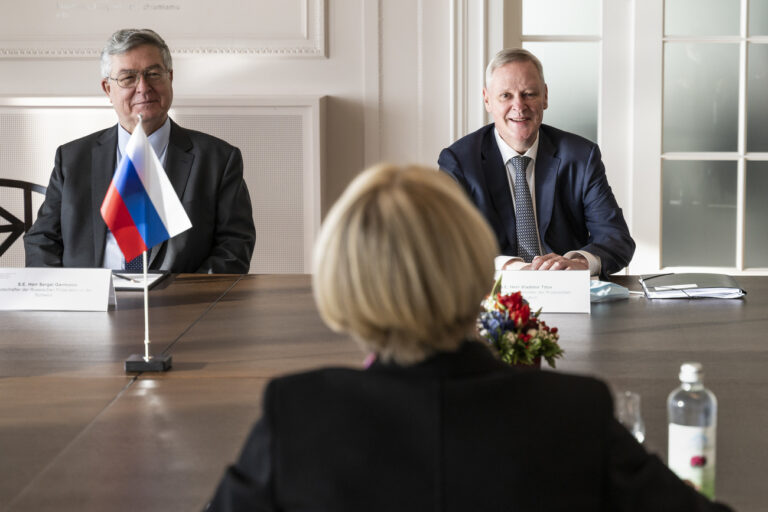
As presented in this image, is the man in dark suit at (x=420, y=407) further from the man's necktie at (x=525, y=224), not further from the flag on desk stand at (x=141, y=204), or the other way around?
the man's necktie at (x=525, y=224)

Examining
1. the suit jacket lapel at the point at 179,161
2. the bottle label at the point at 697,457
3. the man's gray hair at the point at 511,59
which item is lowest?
the bottle label at the point at 697,457

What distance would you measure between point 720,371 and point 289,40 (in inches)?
132

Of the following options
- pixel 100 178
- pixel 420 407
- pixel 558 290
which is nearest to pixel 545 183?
pixel 558 290

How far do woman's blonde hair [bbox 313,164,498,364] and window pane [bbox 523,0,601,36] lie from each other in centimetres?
420

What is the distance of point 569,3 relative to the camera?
5.06 m

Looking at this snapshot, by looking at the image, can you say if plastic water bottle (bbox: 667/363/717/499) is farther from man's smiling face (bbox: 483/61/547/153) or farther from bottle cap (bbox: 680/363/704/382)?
man's smiling face (bbox: 483/61/547/153)

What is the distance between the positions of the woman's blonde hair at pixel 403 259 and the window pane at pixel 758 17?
4394 mm

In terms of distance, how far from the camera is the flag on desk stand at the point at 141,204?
232 centimetres

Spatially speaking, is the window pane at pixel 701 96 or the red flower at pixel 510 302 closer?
the red flower at pixel 510 302

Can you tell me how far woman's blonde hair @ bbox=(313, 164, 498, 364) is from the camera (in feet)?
3.41

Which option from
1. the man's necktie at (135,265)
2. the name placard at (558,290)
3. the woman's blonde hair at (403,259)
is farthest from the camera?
the man's necktie at (135,265)

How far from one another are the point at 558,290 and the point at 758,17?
297 cm

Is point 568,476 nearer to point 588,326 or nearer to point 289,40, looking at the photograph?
point 588,326

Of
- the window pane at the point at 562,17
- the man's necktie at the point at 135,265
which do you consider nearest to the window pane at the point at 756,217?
the window pane at the point at 562,17
